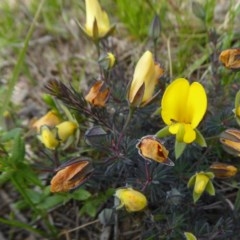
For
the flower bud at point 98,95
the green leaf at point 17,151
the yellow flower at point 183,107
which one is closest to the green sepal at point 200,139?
the yellow flower at point 183,107

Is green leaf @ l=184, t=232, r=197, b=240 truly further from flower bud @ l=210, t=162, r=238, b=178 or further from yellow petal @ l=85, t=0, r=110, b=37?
yellow petal @ l=85, t=0, r=110, b=37

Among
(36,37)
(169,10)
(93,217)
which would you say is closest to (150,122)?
(93,217)

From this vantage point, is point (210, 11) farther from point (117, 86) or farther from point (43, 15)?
point (43, 15)

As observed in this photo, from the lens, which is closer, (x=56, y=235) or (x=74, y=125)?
(x=74, y=125)

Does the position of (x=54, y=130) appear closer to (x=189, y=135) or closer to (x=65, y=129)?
(x=65, y=129)

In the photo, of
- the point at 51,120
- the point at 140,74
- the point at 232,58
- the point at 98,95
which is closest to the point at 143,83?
the point at 140,74
